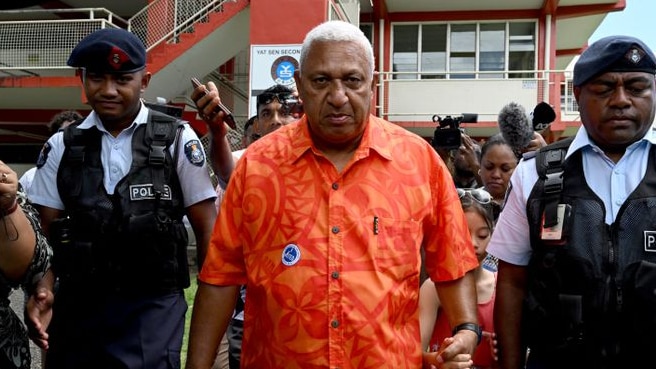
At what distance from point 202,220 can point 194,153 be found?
0.31 metres

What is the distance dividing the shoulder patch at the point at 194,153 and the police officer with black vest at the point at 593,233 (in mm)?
1358

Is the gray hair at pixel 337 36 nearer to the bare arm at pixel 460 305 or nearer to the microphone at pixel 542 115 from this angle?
the bare arm at pixel 460 305

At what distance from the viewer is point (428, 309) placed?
3.03m

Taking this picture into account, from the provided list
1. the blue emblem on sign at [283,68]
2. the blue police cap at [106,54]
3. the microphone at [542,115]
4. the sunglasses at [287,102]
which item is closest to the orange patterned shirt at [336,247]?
the blue police cap at [106,54]

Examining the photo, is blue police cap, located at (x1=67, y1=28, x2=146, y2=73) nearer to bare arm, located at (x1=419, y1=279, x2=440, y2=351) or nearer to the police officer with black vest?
bare arm, located at (x1=419, y1=279, x2=440, y2=351)

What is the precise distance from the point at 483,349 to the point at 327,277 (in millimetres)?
1180

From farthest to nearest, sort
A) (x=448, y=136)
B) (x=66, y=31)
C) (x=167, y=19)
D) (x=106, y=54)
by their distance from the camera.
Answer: (x=167, y=19), (x=66, y=31), (x=448, y=136), (x=106, y=54)

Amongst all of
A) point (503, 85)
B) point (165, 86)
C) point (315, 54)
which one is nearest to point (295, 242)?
point (315, 54)

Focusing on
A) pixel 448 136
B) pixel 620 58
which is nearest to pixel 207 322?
pixel 620 58

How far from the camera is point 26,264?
2291 millimetres

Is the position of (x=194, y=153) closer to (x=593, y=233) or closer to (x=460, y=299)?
(x=460, y=299)

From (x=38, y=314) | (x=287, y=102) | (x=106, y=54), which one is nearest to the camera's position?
(x=38, y=314)

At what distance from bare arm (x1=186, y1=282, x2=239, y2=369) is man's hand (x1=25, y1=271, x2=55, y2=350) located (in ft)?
1.94

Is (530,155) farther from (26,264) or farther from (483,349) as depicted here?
(26,264)
